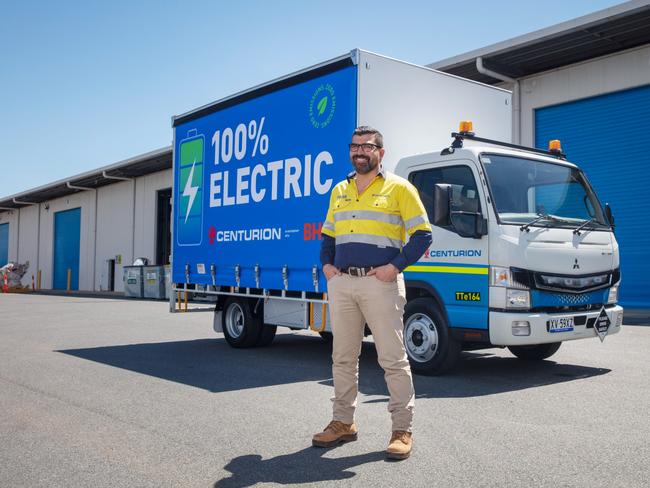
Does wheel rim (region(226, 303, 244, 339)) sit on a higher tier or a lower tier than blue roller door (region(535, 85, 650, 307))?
lower

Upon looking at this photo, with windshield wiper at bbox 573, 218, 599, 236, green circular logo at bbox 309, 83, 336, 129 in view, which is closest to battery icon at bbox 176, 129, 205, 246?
green circular logo at bbox 309, 83, 336, 129

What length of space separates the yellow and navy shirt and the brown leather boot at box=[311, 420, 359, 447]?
1.05 metres

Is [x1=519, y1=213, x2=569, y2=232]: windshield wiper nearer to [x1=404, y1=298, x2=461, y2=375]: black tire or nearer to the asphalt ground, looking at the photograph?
[x1=404, y1=298, x2=461, y2=375]: black tire

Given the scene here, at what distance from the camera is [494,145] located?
25.1ft

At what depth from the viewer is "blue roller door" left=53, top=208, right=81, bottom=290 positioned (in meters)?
43.3

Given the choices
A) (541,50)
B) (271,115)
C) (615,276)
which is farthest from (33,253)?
(615,276)

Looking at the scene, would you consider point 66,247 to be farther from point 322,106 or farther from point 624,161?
point 322,106

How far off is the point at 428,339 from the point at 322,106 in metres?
2.89

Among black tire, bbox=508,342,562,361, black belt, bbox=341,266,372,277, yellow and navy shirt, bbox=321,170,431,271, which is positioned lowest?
black tire, bbox=508,342,562,361

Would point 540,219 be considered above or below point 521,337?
above

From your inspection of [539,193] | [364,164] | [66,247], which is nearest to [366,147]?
[364,164]

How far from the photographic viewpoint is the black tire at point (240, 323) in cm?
954

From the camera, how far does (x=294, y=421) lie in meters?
5.22

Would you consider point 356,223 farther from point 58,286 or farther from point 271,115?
point 58,286
